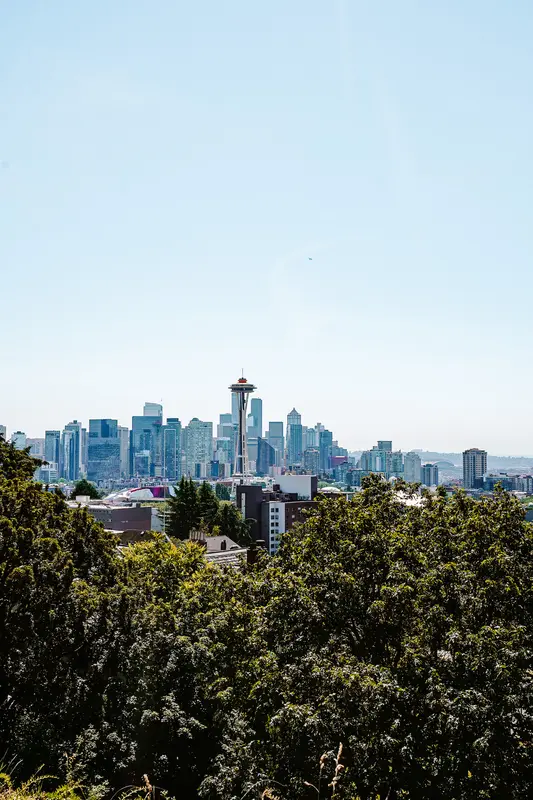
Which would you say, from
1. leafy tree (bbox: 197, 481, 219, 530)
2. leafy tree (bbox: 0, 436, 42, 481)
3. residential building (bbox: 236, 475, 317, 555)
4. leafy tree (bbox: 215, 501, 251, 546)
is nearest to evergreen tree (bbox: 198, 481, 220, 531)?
leafy tree (bbox: 197, 481, 219, 530)

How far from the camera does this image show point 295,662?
34.8ft

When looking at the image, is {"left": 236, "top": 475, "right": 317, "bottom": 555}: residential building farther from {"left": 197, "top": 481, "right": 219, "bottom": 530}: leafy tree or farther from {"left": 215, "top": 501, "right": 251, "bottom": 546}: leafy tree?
{"left": 197, "top": 481, "right": 219, "bottom": 530}: leafy tree

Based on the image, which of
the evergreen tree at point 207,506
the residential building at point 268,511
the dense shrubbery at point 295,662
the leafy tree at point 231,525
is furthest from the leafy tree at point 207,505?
the dense shrubbery at point 295,662

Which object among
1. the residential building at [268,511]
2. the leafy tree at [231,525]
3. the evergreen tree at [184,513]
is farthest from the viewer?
the residential building at [268,511]

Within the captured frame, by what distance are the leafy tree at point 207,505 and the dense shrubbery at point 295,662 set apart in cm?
3659

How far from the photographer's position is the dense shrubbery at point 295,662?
8766 mm

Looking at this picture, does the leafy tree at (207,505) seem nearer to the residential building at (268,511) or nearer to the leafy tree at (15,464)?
the residential building at (268,511)

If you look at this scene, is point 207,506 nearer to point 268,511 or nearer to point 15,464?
point 268,511

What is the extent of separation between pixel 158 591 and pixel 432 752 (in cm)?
705

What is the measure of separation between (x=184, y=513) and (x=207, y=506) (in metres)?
3.77

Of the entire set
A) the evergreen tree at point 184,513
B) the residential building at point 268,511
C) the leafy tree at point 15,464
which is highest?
the leafy tree at point 15,464

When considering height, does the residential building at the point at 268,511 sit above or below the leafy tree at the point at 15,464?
below

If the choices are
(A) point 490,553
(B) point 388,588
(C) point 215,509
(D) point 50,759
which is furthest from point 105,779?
(C) point 215,509

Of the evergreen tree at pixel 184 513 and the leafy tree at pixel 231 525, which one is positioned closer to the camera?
the evergreen tree at pixel 184 513
